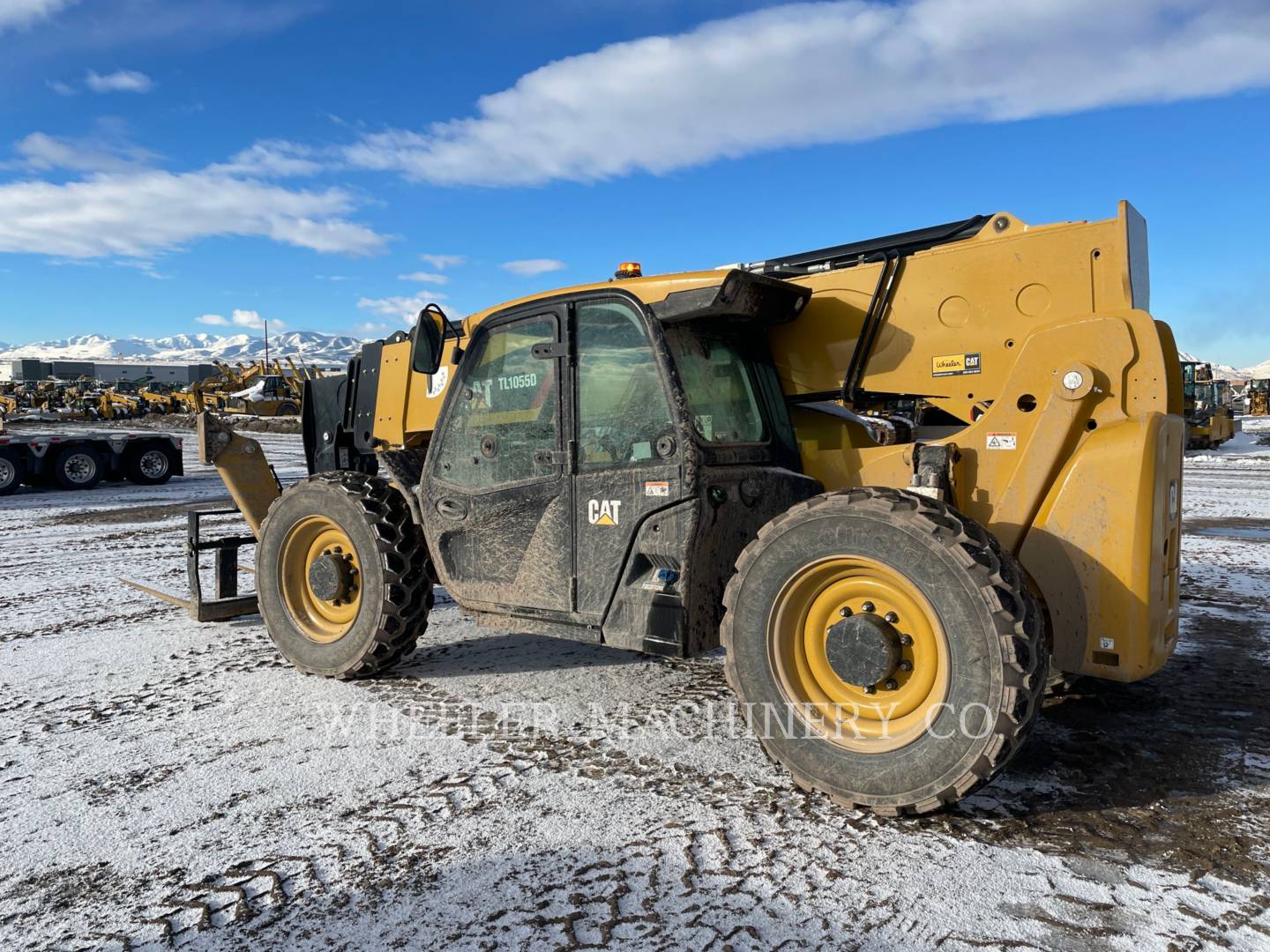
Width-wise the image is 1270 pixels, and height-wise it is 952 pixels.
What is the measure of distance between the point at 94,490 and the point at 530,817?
17.0 meters

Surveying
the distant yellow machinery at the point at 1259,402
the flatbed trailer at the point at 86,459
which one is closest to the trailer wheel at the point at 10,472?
the flatbed trailer at the point at 86,459

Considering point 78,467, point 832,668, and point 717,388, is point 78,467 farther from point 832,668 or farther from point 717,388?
point 832,668

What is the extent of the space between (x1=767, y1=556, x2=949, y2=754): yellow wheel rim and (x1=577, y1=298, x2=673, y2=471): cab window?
983mm

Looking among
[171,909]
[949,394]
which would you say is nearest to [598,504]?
[949,394]

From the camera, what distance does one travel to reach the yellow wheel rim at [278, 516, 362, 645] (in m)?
5.18

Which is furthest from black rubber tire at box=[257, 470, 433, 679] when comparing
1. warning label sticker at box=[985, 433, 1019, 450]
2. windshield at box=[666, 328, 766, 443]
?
warning label sticker at box=[985, 433, 1019, 450]

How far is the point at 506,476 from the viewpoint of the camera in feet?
14.9

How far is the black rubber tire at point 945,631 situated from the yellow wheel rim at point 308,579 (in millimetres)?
2674

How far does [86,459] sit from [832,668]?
17.9 metres

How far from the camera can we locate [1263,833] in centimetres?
304

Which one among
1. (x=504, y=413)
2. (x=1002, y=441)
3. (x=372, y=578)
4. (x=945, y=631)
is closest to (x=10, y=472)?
(x=372, y=578)

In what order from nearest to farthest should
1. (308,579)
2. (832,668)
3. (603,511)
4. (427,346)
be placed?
(832,668)
(603,511)
(427,346)
(308,579)

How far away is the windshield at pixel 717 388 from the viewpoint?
4020mm
